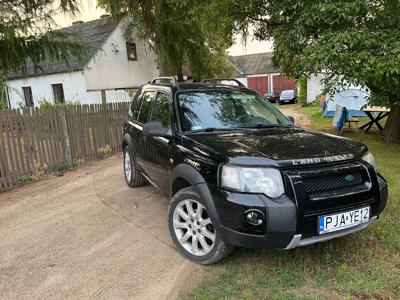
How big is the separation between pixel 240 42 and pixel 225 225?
9.66 meters

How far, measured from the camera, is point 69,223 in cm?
484

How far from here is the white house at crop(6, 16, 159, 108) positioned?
69.7ft

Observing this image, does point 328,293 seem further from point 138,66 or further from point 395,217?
point 138,66

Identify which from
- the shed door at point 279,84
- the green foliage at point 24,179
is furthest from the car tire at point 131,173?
the shed door at point 279,84

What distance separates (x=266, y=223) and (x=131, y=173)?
12.2 feet

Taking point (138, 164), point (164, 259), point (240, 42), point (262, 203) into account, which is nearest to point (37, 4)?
point (138, 164)

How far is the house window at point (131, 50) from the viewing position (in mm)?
23266

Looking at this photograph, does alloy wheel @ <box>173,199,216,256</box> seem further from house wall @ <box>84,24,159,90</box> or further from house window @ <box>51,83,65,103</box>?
house window @ <box>51,83,65,103</box>

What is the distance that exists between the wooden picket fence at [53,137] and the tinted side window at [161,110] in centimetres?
362

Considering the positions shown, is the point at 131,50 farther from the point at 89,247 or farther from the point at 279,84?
the point at 89,247

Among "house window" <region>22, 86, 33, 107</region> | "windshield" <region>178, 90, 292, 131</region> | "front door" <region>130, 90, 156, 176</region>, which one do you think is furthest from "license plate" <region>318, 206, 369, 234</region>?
"house window" <region>22, 86, 33, 107</region>

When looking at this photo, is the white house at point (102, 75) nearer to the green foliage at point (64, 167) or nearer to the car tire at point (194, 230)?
the green foliage at point (64, 167)

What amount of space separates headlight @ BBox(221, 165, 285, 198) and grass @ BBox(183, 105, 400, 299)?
86 cm

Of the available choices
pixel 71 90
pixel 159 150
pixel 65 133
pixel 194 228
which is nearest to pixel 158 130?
pixel 159 150
